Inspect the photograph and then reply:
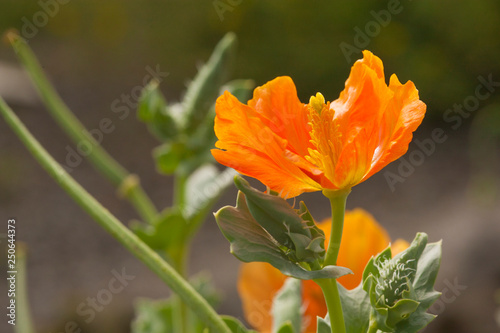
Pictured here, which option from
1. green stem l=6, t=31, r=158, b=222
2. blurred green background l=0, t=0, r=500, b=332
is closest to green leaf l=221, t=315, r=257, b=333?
green stem l=6, t=31, r=158, b=222

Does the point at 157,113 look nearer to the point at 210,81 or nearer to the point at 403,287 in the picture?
the point at 210,81

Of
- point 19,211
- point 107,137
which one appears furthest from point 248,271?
point 107,137

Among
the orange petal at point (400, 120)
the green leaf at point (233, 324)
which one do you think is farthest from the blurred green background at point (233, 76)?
the orange petal at point (400, 120)

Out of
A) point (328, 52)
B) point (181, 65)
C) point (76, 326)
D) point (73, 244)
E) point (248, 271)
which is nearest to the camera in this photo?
point (248, 271)

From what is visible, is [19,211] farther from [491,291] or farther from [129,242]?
[129,242]

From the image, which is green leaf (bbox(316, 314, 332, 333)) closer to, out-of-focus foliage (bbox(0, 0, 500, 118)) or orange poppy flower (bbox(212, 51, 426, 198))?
orange poppy flower (bbox(212, 51, 426, 198))

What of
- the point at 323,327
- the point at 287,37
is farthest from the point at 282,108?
the point at 287,37
